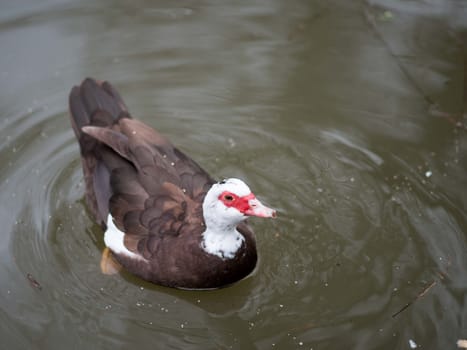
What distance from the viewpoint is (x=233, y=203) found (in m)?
4.14

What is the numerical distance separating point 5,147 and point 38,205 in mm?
854

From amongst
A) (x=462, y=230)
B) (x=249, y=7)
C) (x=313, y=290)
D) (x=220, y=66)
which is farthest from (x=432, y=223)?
(x=249, y=7)

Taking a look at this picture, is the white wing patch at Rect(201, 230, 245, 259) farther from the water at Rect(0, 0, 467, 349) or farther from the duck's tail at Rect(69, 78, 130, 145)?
the duck's tail at Rect(69, 78, 130, 145)

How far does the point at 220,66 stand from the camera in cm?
682

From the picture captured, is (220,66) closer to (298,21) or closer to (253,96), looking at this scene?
(253,96)

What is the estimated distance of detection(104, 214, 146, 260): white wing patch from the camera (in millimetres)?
4625

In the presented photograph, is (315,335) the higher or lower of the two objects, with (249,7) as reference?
lower

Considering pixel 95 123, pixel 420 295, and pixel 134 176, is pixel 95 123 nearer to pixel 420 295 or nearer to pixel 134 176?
pixel 134 176

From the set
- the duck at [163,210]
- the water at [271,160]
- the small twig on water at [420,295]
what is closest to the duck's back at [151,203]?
the duck at [163,210]

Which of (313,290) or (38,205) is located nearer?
(313,290)

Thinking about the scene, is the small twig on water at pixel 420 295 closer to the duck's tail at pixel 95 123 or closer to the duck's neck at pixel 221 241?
the duck's neck at pixel 221 241

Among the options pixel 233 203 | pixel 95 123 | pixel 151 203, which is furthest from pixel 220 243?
pixel 95 123

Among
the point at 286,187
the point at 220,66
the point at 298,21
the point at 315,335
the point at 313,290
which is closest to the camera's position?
the point at 315,335

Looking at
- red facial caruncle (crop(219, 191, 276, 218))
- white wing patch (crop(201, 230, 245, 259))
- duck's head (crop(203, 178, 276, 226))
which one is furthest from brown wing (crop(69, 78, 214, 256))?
red facial caruncle (crop(219, 191, 276, 218))
